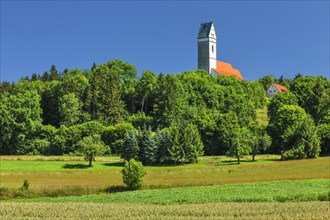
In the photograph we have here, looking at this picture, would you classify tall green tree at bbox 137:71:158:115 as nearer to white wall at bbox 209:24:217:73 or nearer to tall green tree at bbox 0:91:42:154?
tall green tree at bbox 0:91:42:154

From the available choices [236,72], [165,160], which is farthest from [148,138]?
[236,72]

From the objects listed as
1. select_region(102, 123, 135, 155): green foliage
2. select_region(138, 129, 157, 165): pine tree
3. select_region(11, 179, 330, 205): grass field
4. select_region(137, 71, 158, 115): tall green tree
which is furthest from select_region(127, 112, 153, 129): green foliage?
select_region(11, 179, 330, 205): grass field

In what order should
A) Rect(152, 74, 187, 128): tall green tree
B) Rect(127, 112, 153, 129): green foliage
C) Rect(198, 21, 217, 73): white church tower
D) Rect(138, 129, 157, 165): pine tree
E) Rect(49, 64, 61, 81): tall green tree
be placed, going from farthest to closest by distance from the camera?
Rect(198, 21, 217, 73): white church tower → Rect(49, 64, 61, 81): tall green tree → Rect(127, 112, 153, 129): green foliage → Rect(152, 74, 187, 128): tall green tree → Rect(138, 129, 157, 165): pine tree

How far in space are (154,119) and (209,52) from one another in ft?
225

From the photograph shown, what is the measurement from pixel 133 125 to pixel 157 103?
325 inches

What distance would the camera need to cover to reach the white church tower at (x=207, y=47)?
164 meters

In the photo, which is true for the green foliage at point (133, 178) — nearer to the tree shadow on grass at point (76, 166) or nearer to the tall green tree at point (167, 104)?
the tree shadow on grass at point (76, 166)

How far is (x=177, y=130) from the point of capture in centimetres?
8094

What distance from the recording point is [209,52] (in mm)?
164500

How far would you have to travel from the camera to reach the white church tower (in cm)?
16425

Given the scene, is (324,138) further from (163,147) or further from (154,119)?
(154,119)

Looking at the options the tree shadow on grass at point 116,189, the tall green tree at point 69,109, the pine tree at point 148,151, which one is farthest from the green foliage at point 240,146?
the tall green tree at point 69,109

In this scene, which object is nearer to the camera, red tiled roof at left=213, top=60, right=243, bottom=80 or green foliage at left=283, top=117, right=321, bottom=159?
green foliage at left=283, top=117, right=321, bottom=159

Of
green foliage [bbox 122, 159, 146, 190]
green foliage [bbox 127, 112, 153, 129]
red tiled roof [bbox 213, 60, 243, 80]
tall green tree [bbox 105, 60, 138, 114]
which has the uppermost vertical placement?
red tiled roof [bbox 213, 60, 243, 80]
